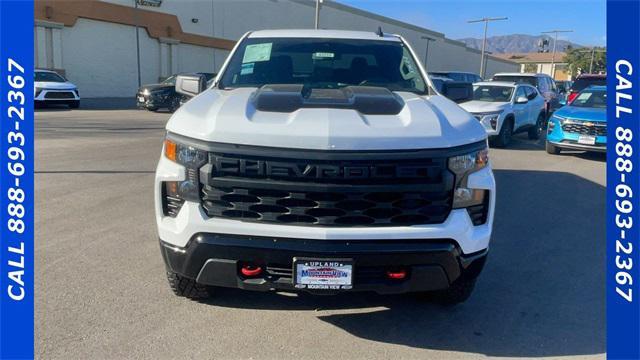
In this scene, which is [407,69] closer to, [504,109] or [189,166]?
[189,166]

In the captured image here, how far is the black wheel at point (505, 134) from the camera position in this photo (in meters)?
12.3

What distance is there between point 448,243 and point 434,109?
0.91 m

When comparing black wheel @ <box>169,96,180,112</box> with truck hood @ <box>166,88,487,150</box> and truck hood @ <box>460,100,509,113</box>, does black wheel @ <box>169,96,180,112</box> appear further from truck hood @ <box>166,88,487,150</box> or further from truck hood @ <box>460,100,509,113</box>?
truck hood @ <box>166,88,487,150</box>

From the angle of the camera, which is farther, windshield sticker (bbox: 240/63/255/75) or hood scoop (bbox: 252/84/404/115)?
windshield sticker (bbox: 240/63/255/75)

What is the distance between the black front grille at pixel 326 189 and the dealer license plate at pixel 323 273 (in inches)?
8.5

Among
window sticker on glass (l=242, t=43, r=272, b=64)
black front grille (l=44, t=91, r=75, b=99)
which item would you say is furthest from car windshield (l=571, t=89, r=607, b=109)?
black front grille (l=44, t=91, r=75, b=99)

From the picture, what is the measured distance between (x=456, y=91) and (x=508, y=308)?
6.27ft

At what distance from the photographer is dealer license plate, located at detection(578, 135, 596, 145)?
34.2 feet

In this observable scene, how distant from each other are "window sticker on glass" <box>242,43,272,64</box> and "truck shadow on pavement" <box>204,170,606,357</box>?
2.00 m

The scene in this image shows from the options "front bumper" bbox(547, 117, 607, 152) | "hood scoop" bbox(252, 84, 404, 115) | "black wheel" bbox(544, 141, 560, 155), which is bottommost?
"black wheel" bbox(544, 141, 560, 155)

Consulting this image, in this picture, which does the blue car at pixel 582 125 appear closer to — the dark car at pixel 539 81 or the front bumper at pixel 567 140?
the front bumper at pixel 567 140

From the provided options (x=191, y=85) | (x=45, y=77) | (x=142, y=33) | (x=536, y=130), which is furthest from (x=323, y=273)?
(x=142, y=33)

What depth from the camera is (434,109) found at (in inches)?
133

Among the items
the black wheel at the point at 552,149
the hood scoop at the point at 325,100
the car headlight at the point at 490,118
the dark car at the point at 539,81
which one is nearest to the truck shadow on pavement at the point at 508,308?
the hood scoop at the point at 325,100
